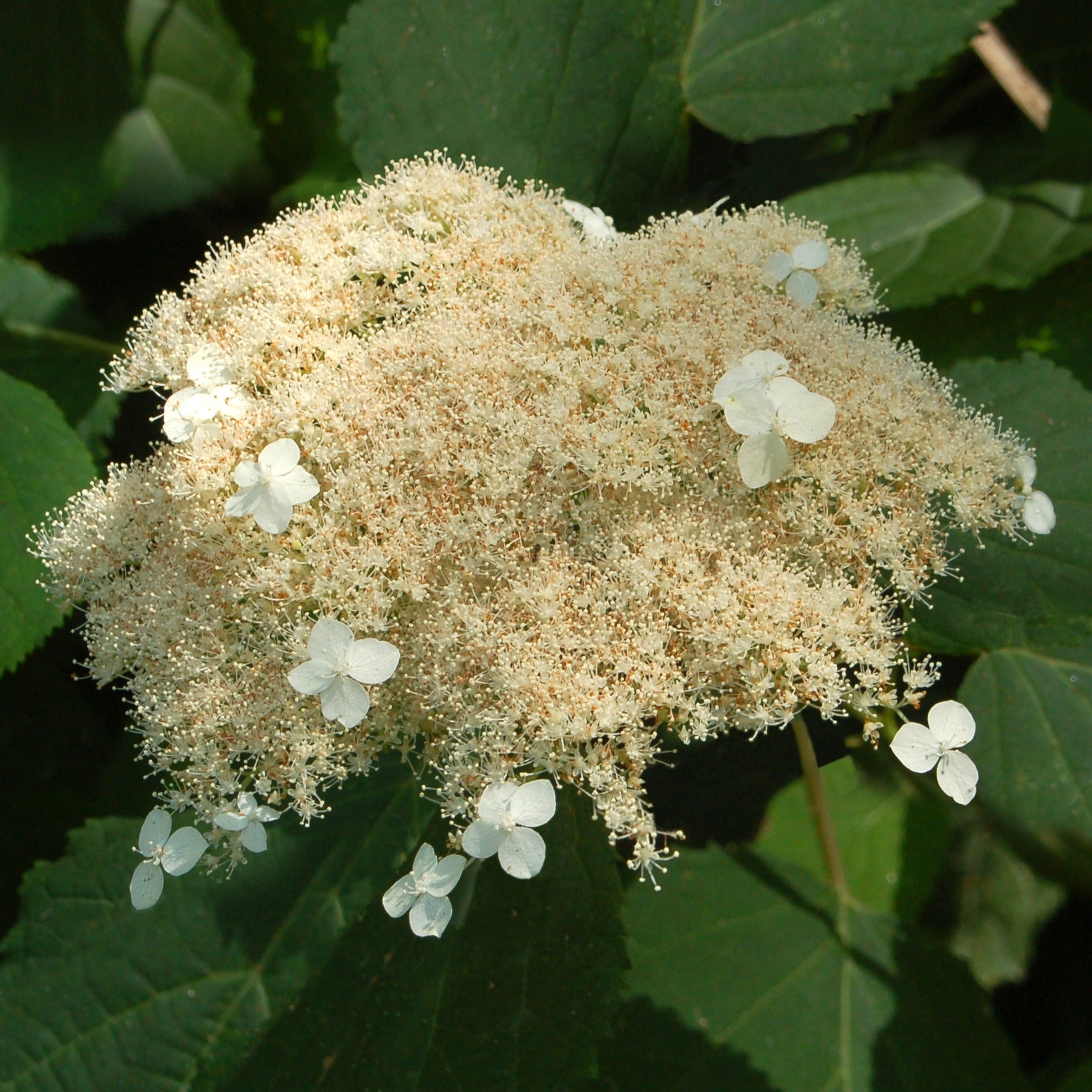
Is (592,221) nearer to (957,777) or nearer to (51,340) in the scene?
(957,777)

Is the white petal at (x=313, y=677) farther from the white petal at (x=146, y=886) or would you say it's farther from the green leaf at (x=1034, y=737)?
the green leaf at (x=1034, y=737)

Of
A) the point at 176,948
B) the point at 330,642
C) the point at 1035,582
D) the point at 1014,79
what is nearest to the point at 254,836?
the point at 330,642

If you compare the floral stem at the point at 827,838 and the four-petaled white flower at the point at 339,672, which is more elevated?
the four-petaled white flower at the point at 339,672

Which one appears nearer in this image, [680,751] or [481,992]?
[680,751]

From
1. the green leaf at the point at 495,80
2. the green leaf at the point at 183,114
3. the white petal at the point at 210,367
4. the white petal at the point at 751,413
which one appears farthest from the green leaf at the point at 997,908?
the green leaf at the point at 183,114

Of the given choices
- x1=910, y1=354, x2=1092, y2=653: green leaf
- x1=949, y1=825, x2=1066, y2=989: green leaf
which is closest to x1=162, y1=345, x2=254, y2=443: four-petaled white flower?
x1=910, y1=354, x2=1092, y2=653: green leaf

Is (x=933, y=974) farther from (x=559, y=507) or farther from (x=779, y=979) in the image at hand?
(x=559, y=507)
